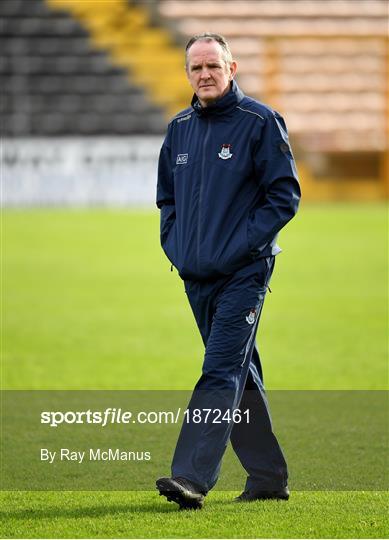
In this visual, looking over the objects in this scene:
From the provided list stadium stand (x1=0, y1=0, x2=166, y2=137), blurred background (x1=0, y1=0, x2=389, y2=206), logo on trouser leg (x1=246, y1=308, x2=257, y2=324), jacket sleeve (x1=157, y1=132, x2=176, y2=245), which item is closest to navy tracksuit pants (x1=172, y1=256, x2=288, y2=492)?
logo on trouser leg (x1=246, y1=308, x2=257, y2=324)

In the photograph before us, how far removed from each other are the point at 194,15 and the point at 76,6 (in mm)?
2751

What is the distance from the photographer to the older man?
4477mm

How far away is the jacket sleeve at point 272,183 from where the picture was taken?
4531 millimetres

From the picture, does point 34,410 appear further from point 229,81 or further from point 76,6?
point 76,6

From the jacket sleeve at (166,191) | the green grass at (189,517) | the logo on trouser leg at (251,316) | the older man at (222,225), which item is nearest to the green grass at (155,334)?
the green grass at (189,517)

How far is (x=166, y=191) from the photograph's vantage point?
487cm

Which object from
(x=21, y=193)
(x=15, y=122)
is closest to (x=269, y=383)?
(x=21, y=193)

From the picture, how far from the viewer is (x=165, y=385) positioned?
7.91 m

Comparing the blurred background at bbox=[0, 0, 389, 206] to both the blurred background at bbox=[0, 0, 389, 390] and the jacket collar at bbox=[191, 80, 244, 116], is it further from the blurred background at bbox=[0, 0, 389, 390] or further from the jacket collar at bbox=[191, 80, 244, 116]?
the jacket collar at bbox=[191, 80, 244, 116]

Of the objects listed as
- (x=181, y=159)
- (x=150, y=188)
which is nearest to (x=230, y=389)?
(x=181, y=159)

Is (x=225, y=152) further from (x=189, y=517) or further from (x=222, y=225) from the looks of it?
(x=189, y=517)

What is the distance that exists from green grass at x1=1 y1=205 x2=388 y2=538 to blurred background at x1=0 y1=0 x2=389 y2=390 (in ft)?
0.11

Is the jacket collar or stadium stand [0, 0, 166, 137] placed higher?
the jacket collar

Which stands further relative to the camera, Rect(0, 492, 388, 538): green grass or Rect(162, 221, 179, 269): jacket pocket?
Rect(162, 221, 179, 269): jacket pocket
